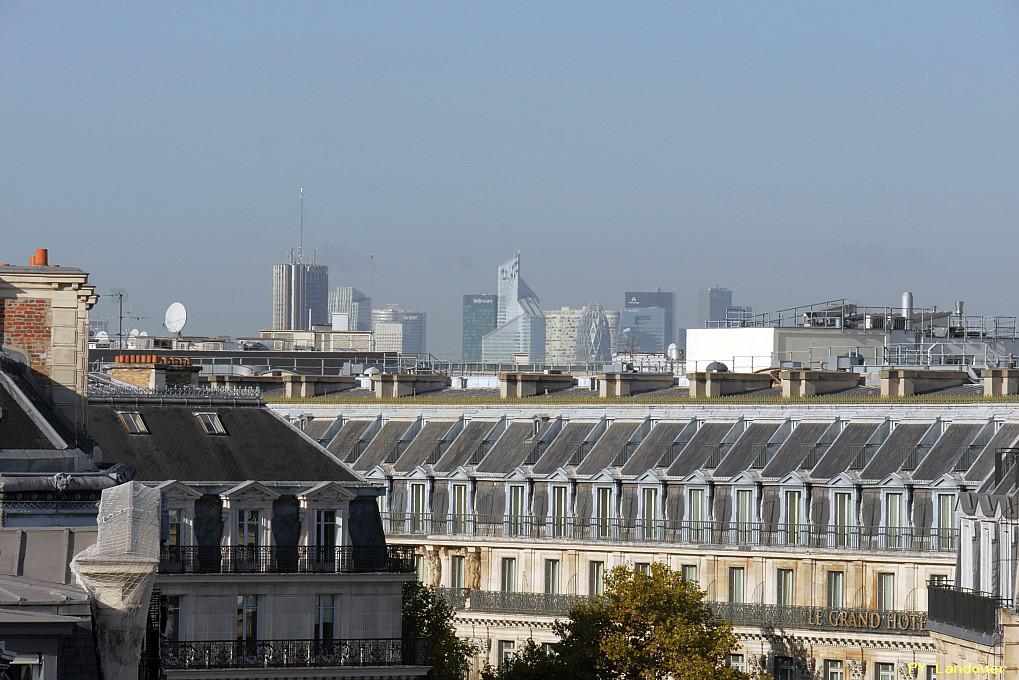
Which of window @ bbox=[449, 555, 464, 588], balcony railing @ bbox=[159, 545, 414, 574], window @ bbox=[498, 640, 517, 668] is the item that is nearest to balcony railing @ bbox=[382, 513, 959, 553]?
window @ bbox=[449, 555, 464, 588]

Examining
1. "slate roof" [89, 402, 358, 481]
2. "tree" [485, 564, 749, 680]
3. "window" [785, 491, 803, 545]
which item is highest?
"slate roof" [89, 402, 358, 481]

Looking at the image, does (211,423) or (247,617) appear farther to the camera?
(211,423)

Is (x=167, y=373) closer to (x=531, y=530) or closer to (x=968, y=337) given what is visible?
(x=531, y=530)

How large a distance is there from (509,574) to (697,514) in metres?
9.58

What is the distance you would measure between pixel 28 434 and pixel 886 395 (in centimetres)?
5667

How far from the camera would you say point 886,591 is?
107 meters

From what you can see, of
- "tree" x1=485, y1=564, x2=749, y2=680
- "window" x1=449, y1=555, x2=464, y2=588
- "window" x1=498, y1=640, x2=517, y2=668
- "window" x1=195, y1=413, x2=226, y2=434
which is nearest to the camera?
"window" x1=195, y1=413, x2=226, y2=434

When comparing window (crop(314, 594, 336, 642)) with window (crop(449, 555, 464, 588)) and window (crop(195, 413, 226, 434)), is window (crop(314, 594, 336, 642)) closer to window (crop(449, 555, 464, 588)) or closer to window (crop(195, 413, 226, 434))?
window (crop(195, 413, 226, 434))

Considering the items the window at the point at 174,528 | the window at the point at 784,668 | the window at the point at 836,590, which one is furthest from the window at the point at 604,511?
the window at the point at 174,528

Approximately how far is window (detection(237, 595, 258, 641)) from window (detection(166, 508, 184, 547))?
2315 millimetres

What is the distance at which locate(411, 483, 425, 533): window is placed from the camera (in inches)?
4806

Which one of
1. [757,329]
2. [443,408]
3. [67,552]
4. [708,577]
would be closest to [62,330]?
[67,552]

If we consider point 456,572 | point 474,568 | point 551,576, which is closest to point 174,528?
point 551,576

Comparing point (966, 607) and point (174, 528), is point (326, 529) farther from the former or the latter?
point (966, 607)
